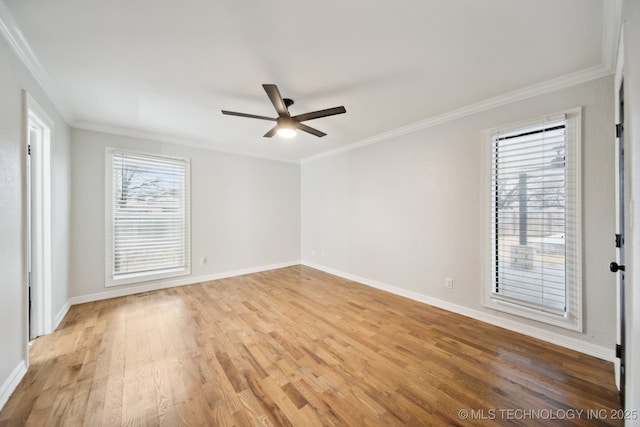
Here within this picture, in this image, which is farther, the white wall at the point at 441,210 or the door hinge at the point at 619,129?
the white wall at the point at 441,210

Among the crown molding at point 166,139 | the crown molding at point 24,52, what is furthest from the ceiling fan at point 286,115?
the crown molding at point 166,139

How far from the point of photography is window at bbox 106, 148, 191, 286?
3613mm

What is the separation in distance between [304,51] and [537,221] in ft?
9.25

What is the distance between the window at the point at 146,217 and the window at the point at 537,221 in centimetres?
473

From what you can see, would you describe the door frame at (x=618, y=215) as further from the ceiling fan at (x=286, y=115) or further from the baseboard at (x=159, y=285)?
the baseboard at (x=159, y=285)

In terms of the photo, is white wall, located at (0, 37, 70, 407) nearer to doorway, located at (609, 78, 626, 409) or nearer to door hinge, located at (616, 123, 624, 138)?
doorway, located at (609, 78, 626, 409)

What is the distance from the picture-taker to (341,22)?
1600 mm

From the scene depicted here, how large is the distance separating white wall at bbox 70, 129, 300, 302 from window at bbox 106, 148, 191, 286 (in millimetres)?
115

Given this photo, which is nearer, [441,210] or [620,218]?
[620,218]

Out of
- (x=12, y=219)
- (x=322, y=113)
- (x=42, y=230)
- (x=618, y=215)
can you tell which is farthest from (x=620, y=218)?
(x=42, y=230)

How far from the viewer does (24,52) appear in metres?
1.83

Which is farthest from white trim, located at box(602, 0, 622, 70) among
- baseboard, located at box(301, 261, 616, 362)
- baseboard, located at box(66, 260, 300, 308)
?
baseboard, located at box(66, 260, 300, 308)

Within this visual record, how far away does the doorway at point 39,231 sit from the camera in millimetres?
2439

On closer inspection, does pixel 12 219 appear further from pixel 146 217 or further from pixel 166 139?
pixel 166 139
